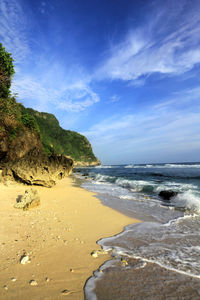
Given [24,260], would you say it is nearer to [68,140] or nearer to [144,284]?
[144,284]

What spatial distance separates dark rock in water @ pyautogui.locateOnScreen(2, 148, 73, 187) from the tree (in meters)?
4.66

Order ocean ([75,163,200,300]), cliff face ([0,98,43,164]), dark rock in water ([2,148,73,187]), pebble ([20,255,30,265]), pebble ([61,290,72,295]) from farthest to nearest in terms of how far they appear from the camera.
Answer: cliff face ([0,98,43,164]) → dark rock in water ([2,148,73,187]) → pebble ([20,255,30,265]) → ocean ([75,163,200,300]) → pebble ([61,290,72,295])

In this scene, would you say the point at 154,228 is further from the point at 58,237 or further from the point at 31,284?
the point at 31,284

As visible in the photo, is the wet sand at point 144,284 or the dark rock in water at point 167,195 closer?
the wet sand at point 144,284

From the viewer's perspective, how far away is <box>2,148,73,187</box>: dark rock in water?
34.2 feet

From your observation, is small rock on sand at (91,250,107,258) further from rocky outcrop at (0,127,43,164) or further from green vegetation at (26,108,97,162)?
green vegetation at (26,108,97,162)

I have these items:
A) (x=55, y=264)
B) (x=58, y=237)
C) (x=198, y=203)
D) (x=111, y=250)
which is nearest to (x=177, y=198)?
(x=198, y=203)

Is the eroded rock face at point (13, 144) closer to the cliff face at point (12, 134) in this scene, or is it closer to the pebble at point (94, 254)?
the cliff face at point (12, 134)

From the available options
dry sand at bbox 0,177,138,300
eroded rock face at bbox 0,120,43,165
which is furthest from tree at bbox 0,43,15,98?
dry sand at bbox 0,177,138,300

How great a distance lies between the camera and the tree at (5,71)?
10498mm

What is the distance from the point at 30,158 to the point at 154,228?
8.91 meters

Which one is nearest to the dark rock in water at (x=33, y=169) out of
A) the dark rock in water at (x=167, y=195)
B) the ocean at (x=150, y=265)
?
the ocean at (x=150, y=265)

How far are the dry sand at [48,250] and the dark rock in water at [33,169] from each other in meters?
4.52

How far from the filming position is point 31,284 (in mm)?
2396
